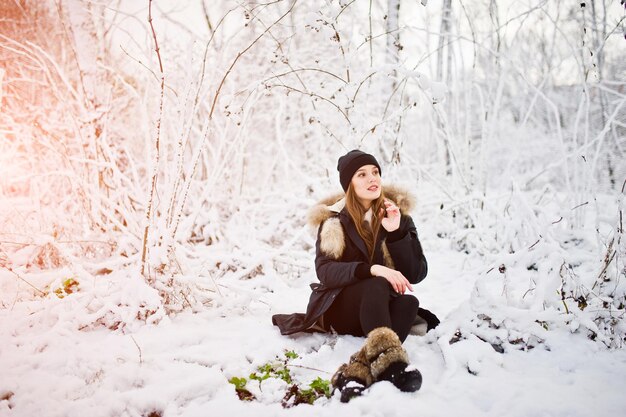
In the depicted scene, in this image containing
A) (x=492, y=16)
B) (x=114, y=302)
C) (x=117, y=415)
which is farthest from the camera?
(x=492, y=16)

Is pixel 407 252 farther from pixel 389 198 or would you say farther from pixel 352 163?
pixel 352 163

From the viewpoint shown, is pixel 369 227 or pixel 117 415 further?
pixel 369 227

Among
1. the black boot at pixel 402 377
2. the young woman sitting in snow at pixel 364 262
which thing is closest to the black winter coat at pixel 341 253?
the young woman sitting in snow at pixel 364 262

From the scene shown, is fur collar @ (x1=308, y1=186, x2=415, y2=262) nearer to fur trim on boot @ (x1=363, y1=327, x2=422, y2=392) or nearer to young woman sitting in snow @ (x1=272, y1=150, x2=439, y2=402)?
young woman sitting in snow @ (x1=272, y1=150, x2=439, y2=402)

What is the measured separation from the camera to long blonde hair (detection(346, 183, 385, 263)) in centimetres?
219

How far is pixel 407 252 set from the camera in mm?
2127

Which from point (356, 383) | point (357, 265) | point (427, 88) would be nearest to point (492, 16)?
point (427, 88)

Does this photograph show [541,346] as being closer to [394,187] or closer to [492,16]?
[394,187]

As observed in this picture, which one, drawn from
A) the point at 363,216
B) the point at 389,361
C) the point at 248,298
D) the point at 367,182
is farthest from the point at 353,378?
the point at 248,298

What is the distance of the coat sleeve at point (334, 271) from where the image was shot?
6.66 ft

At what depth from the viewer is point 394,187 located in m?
2.32

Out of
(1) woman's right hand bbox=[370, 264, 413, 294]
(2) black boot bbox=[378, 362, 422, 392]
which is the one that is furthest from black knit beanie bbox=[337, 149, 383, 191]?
(2) black boot bbox=[378, 362, 422, 392]

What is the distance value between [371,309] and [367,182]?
70 cm

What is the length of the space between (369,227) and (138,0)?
2430 mm
